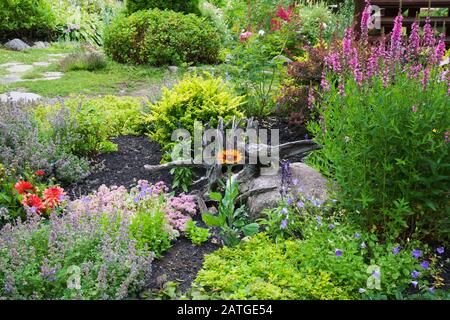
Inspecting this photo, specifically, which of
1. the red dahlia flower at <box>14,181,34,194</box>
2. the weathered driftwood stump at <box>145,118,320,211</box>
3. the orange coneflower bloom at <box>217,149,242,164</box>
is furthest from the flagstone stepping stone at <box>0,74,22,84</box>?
the orange coneflower bloom at <box>217,149,242,164</box>

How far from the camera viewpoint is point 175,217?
4.24 metres

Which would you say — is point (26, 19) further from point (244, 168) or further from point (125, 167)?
point (244, 168)

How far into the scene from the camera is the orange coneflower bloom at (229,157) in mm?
4523

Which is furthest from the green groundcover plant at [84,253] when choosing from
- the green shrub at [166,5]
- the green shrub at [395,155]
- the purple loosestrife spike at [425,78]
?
the green shrub at [166,5]

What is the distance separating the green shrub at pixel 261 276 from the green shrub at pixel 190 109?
1983 mm

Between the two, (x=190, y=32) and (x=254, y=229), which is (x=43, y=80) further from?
(x=254, y=229)

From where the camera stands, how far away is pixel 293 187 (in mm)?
4324

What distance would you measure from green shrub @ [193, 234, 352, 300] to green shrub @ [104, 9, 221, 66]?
7077mm

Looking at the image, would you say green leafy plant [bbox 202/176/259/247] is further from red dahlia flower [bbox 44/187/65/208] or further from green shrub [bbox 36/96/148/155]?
green shrub [bbox 36/96/148/155]

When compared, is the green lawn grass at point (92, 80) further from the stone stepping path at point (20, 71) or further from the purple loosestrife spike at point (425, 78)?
the purple loosestrife spike at point (425, 78)

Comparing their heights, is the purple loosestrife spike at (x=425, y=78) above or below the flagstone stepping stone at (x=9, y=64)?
above

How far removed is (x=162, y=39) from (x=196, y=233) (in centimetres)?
684

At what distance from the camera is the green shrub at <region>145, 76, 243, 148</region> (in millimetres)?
5488
